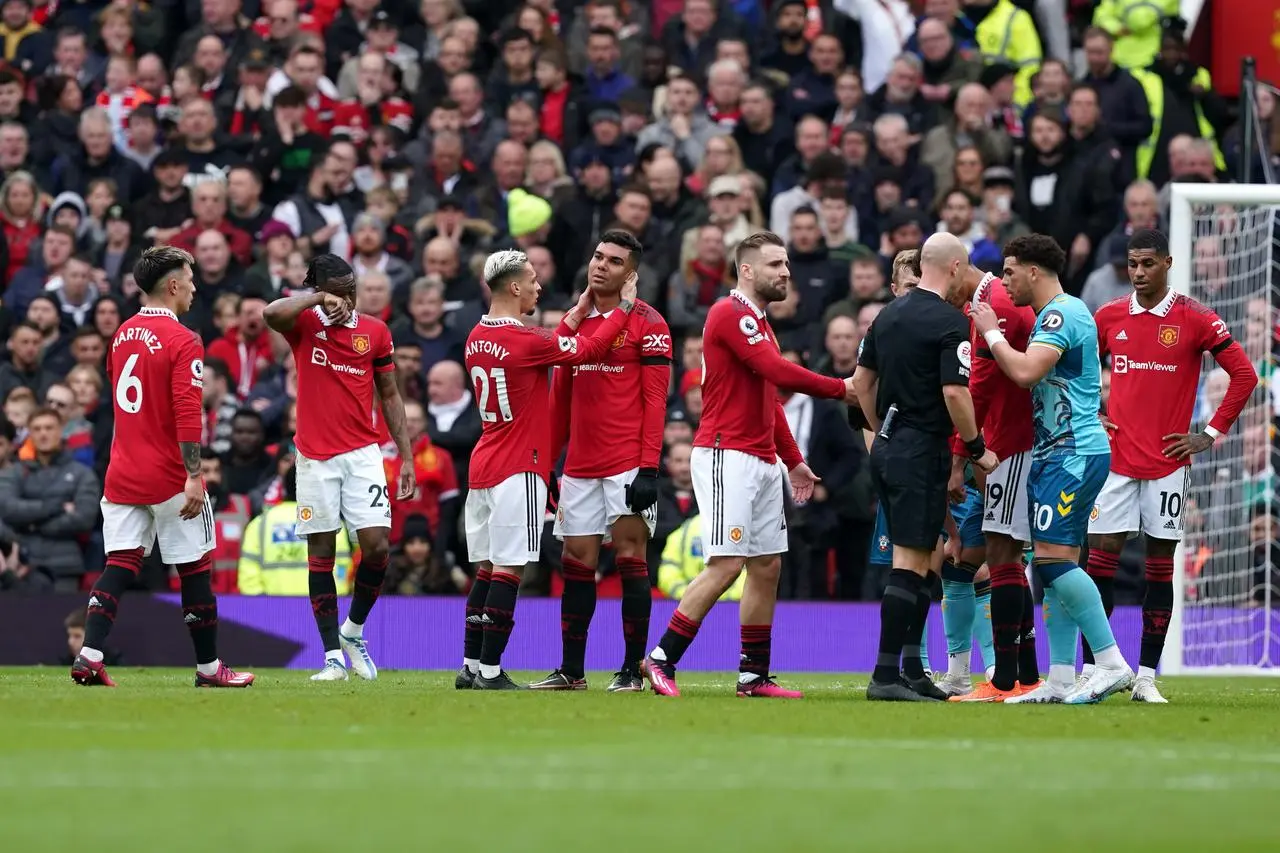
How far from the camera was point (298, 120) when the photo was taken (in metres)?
22.4

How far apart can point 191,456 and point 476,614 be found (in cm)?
203

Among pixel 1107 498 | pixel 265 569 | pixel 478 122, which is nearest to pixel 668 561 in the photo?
pixel 265 569

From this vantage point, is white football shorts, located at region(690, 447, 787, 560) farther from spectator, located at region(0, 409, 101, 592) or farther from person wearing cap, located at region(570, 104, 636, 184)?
person wearing cap, located at region(570, 104, 636, 184)

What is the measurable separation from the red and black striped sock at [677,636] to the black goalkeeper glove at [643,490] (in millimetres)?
810

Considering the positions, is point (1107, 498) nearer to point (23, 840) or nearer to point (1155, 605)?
point (1155, 605)

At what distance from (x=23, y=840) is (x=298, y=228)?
16.0 meters

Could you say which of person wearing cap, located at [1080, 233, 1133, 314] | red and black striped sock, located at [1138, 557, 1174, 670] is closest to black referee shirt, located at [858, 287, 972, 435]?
red and black striped sock, located at [1138, 557, 1174, 670]

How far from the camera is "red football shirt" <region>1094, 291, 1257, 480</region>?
1318 cm

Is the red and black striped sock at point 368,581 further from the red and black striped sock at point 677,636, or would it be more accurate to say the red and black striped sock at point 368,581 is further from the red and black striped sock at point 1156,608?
the red and black striped sock at point 1156,608

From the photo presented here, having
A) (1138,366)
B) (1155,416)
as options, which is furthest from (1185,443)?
(1138,366)

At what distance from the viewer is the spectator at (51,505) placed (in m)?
18.5

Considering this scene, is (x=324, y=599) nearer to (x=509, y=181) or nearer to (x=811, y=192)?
(x=811, y=192)

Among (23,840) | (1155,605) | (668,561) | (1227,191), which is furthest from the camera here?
(668,561)

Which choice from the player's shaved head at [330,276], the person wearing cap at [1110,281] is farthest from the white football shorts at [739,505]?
the person wearing cap at [1110,281]
